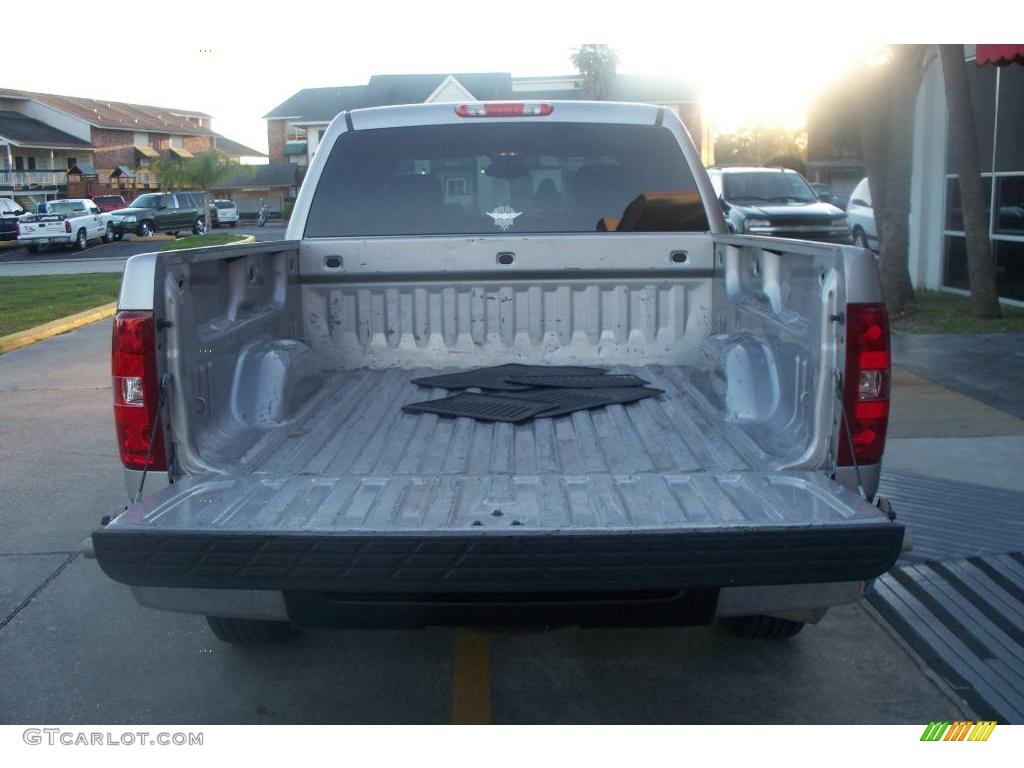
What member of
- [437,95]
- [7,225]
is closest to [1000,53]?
[7,225]

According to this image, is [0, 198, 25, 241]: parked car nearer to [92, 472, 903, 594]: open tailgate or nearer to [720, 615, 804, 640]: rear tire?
[720, 615, 804, 640]: rear tire

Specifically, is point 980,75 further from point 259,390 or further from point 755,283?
point 259,390

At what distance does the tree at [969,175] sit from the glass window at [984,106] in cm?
180

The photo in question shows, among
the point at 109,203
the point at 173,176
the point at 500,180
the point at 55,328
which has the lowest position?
the point at 55,328

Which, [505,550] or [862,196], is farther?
[862,196]

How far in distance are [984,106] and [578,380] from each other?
11.6 meters

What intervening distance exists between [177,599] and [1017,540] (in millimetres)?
4123

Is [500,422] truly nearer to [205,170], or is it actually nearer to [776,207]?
[776,207]

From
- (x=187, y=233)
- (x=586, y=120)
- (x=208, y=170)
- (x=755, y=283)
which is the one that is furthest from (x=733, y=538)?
(x=208, y=170)

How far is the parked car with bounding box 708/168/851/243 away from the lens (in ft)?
62.9

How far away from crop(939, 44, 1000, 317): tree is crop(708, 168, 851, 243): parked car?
6023 mm

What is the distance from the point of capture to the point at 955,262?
1519 cm

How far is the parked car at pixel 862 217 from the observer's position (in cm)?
2006

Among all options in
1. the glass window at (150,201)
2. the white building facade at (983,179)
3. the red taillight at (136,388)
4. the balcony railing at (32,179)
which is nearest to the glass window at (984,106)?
the white building facade at (983,179)
